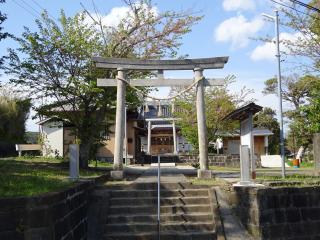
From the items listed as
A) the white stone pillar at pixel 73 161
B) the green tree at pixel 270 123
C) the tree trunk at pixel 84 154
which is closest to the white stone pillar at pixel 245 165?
the white stone pillar at pixel 73 161

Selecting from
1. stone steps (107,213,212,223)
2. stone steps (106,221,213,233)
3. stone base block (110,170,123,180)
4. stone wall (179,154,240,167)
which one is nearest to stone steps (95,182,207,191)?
stone steps (107,213,212,223)

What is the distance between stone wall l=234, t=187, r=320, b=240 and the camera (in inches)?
346

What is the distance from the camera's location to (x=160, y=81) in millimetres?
13852

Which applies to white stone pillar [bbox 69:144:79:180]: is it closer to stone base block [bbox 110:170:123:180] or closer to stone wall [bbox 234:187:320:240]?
stone base block [bbox 110:170:123:180]

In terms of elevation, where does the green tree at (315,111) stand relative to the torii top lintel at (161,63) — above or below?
below

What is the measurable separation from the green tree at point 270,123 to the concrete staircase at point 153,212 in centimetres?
3124

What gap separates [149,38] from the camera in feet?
53.3

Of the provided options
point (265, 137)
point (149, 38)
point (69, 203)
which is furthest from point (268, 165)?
point (69, 203)

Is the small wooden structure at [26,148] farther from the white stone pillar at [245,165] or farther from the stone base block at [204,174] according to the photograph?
the white stone pillar at [245,165]

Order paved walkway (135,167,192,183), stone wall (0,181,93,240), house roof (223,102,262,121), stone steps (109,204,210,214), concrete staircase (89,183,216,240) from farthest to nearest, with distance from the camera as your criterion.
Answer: house roof (223,102,262,121) < paved walkway (135,167,192,183) < stone steps (109,204,210,214) < concrete staircase (89,183,216,240) < stone wall (0,181,93,240)

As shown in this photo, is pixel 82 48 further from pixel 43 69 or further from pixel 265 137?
pixel 265 137

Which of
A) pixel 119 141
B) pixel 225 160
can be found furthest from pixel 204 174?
pixel 225 160

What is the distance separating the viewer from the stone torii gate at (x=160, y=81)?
13195 millimetres

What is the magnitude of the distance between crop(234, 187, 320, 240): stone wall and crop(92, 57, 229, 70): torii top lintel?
5444mm
